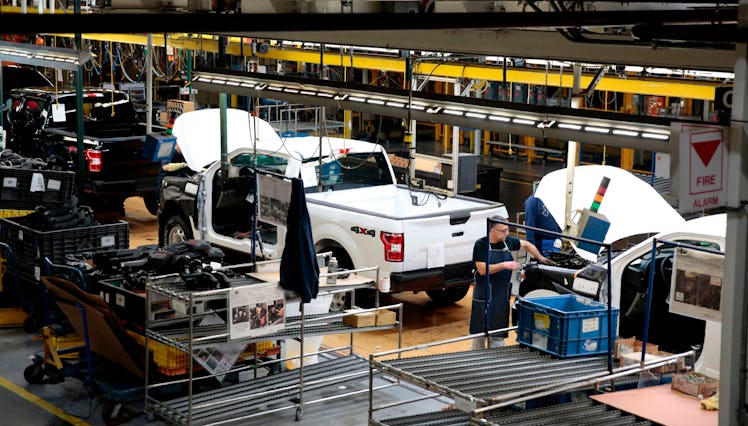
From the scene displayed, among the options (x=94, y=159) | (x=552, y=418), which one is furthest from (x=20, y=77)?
(x=552, y=418)

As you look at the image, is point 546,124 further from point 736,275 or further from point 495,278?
point 736,275

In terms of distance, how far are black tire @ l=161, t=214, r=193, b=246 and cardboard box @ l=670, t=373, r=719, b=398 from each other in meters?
8.66

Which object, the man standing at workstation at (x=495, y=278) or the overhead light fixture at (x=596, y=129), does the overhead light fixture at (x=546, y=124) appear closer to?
the overhead light fixture at (x=596, y=129)

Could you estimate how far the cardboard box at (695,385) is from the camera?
23.4 ft

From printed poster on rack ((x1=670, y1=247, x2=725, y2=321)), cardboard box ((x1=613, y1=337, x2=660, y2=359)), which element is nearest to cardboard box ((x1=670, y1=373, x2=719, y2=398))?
printed poster on rack ((x1=670, y1=247, x2=725, y2=321))

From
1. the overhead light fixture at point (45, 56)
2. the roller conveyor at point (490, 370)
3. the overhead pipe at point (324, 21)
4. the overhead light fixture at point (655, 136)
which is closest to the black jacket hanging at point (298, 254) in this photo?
the roller conveyor at point (490, 370)

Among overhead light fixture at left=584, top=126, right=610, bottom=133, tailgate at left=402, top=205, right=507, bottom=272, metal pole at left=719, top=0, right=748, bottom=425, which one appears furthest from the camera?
tailgate at left=402, top=205, right=507, bottom=272

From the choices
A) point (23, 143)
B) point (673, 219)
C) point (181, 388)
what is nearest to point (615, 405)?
point (181, 388)

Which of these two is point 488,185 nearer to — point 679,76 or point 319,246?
point 679,76

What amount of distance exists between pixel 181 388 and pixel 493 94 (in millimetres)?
14562

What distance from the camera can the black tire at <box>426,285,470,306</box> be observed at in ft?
43.6

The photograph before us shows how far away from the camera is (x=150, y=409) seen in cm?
921

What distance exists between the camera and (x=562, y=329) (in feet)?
26.5

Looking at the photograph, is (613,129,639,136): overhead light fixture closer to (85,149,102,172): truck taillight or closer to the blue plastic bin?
the blue plastic bin
